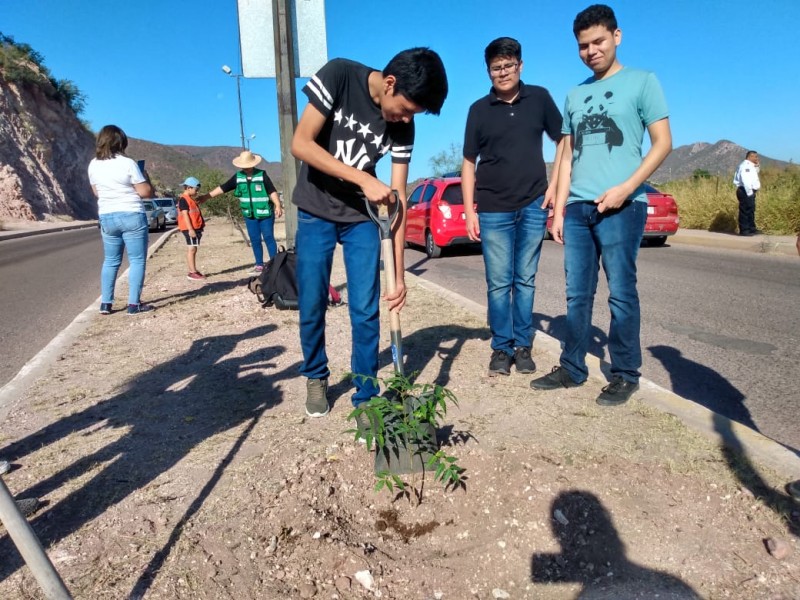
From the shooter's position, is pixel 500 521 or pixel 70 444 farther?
pixel 70 444

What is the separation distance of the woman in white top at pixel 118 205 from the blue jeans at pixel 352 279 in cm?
332

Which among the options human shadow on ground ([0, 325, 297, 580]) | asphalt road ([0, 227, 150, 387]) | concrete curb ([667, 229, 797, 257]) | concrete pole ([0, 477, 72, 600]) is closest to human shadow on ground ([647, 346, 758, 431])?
human shadow on ground ([0, 325, 297, 580])

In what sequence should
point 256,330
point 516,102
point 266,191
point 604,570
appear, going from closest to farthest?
point 604,570 → point 516,102 → point 256,330 → point 266,191

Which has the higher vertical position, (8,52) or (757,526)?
(8,52)

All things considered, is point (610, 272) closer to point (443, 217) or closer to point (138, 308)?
point (138, 308)

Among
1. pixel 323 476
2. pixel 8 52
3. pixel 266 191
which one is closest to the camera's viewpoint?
pixel 323 476

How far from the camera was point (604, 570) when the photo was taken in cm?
183

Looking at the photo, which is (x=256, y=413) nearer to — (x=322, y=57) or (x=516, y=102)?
(x=516, y=102)

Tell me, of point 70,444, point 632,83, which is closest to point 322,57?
point 632,83

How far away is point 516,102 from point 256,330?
9.74ft

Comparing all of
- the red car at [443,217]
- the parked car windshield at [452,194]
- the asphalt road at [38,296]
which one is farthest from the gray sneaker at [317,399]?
the parked car windshield at [452,194]

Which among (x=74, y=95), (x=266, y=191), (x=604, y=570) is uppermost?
(x=74, y=95)

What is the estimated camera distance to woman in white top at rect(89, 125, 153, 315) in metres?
5.36

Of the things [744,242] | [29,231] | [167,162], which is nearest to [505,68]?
[744,242]
